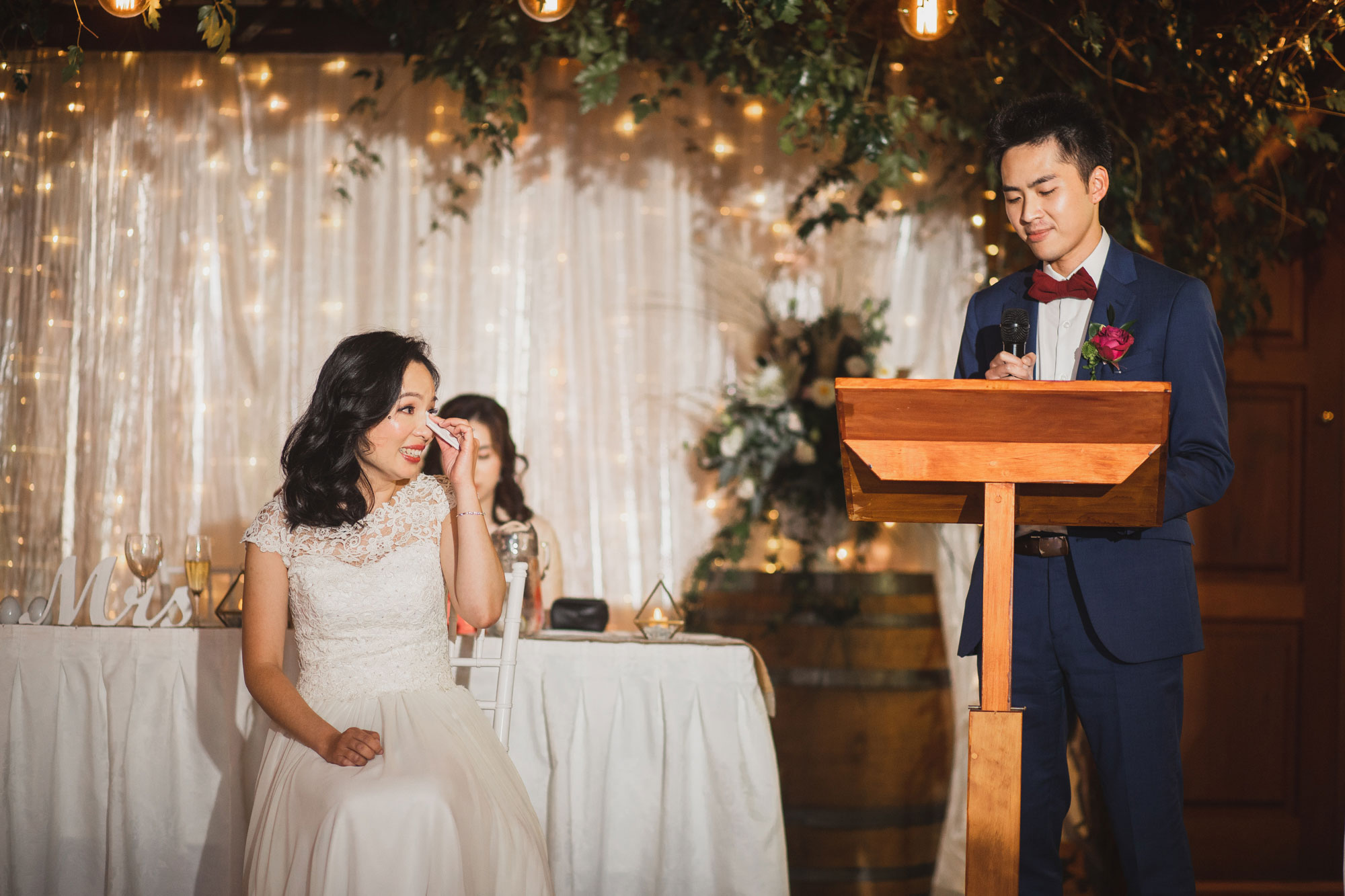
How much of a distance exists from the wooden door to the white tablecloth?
215 cm

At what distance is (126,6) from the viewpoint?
112 inches

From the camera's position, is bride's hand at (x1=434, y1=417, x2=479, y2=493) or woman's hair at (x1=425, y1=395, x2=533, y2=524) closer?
bride's hand at (x1=434, y1=417, x2=479, y2=493)

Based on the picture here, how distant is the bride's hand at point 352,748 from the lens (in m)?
1.91

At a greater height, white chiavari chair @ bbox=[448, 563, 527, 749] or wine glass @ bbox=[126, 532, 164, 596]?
wine glass @ bbox=[126, 532, 164, 596]

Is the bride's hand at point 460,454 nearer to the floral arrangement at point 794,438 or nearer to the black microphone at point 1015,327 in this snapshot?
the black microphone at point 1015,327

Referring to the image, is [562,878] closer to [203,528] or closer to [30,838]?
[30,838]

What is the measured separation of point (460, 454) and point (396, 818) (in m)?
0.71

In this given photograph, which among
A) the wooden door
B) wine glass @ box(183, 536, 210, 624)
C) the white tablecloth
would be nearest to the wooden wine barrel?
the white tablecloth

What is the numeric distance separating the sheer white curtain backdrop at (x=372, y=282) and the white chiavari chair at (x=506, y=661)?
2.02 metres

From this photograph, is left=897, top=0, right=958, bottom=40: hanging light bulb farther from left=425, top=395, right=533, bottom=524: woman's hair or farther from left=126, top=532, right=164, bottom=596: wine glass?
left=126, top=532, right=164, bottom=596: wine glass

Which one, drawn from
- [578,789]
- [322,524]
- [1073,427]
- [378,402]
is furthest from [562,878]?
[1073,427]

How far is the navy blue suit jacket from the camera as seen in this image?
1797 mm

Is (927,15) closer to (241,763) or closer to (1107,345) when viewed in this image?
(1107,345)

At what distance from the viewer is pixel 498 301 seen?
4.45 metres
